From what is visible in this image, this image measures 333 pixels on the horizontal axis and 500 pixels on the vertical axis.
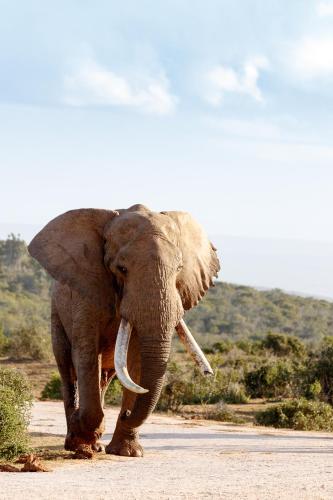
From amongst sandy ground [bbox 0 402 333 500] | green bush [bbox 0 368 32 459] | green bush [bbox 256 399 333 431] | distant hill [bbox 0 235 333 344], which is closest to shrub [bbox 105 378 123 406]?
green bush [bbox 256 399 333 431]

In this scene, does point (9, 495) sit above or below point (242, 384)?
above

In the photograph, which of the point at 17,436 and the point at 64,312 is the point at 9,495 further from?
the point at 64,312

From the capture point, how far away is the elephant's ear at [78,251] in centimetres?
1073

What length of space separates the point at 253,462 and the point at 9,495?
4.20 meters

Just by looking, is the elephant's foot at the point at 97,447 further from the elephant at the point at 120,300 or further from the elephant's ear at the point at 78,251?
the elephant's ear at the point at 78,251

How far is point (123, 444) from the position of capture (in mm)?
10820

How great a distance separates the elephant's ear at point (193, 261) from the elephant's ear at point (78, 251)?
0.86 m

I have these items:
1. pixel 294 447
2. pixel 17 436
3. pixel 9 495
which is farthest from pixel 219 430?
pixel 9 495

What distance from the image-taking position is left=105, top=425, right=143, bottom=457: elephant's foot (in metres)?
10.8

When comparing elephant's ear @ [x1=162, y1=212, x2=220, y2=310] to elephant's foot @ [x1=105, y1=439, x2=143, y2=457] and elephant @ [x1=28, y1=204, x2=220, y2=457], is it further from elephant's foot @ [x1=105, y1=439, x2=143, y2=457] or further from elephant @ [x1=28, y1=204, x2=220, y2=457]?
elephant's foot @ [x1=105, y1=439, x2=143, y2=457]

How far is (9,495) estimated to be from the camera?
7.57 metres

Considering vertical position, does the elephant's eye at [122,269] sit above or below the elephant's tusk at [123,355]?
above

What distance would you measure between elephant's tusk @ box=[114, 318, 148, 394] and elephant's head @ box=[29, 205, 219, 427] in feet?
0.03

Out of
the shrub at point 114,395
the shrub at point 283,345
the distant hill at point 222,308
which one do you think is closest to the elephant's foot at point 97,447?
the shrub at point 114,395
